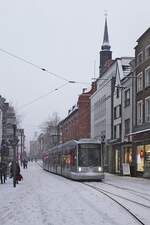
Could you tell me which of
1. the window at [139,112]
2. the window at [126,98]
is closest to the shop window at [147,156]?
the window at [139,112]

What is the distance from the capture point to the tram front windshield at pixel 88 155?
44.2m

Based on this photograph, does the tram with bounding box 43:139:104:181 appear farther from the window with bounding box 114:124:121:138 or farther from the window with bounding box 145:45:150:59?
the window with bounding box 114:124:121:138

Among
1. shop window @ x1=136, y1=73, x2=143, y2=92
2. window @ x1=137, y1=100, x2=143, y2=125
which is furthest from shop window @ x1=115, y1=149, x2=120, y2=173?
shop window @ x1=136, y1=73, x2=143, y2=92

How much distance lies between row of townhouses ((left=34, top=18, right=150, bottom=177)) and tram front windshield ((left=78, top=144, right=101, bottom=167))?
10.2 meters

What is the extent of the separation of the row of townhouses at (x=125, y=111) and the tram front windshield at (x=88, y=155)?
10231 mm

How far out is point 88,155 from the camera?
44500mm

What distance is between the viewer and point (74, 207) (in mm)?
19688

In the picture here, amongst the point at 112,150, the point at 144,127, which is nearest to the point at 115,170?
the point at 112,150

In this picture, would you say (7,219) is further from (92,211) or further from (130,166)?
(130,166)

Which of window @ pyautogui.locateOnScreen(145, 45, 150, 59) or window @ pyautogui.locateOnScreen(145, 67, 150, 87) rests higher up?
window @ pyautogui.locateOnScreen(145, 45, 150, 59)

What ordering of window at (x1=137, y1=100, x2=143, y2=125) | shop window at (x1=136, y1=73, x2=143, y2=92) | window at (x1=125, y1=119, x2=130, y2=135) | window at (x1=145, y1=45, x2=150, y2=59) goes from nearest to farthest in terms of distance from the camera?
window at (x1=145, y1=45, x2=150, y2=59)
shop window at (x1=136, y1=73, x2=143, y2=92)
window at (x1=137, y1=100, x2=143, y2=125)
window at (x1=125, y1=119, x2=130, y2=135)

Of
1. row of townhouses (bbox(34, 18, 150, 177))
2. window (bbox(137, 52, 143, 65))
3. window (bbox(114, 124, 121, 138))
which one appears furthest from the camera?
window (bbox(114, 124, 121, 138))

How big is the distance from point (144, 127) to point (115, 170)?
1699 centimetres

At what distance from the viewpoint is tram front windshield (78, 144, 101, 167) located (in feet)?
145
